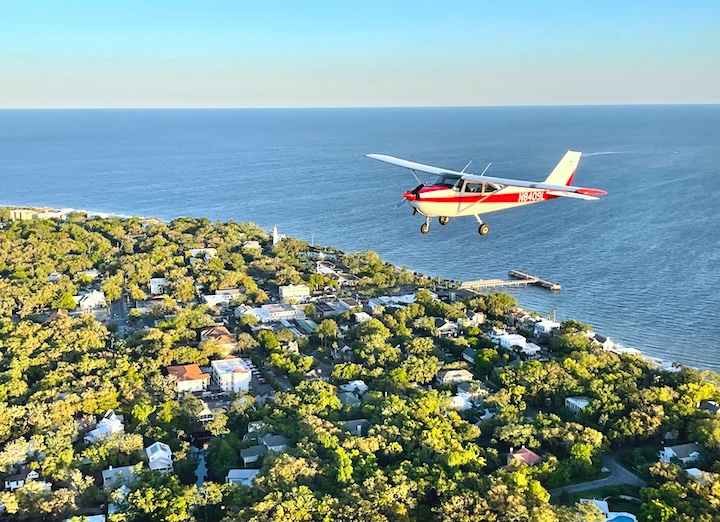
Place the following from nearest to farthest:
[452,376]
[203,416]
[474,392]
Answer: [203,416] → [474,392] → [452,376]

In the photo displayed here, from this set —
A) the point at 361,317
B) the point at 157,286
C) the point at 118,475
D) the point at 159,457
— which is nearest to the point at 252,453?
the point at 159,457

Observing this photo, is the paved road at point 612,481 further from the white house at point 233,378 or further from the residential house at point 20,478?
the residential house at point 20,478

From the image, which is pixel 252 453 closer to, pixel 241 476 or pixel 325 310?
pixel 241 476

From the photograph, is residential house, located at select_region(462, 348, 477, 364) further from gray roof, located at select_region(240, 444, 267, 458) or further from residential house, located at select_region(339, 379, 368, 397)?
gray roof, located at select_region(240, 444, 267, 458)

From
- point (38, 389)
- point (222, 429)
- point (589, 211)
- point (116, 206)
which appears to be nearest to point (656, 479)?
point (222, 429)

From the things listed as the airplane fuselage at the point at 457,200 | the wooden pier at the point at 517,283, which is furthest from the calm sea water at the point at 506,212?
the airplane fuselage at the point at 457,200

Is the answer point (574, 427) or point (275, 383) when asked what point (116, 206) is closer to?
point (275, 383)
